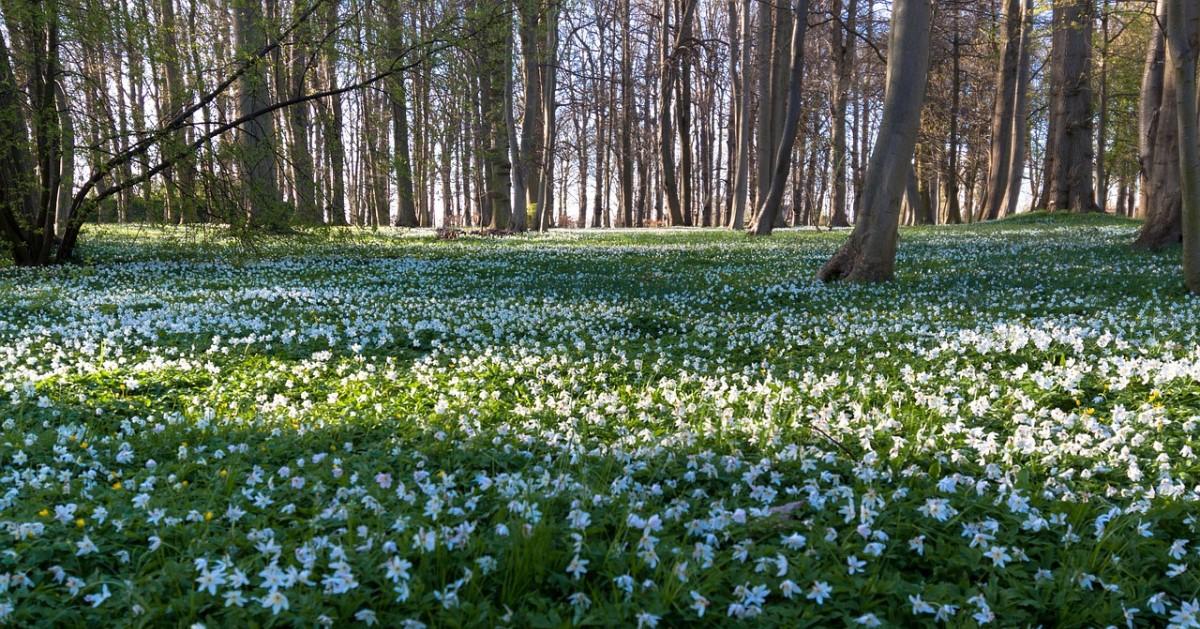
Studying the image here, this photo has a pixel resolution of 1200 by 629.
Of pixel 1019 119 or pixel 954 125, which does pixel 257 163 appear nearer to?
pixel 1019 119

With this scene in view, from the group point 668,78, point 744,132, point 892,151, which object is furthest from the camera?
point 668,78

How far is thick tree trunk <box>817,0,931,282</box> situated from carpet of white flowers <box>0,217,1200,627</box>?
287cm

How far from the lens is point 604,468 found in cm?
375

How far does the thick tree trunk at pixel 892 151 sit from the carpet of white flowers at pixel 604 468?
113 inches

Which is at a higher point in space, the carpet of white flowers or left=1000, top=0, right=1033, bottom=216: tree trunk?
left=1000, top=0, right=1033, bottom=216: tree trunk

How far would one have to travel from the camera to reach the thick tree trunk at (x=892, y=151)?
10609mm

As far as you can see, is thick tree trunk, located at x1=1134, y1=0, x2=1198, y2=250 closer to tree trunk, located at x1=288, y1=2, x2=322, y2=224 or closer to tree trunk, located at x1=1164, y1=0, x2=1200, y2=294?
tree trunk, located at x1=1164, y1=0, x2=1200, y2=294

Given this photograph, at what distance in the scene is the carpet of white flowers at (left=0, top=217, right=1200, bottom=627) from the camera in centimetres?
262

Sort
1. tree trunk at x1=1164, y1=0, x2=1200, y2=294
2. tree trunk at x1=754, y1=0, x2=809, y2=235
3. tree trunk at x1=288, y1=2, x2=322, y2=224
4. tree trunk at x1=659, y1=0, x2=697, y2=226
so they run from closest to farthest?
1. tree trunk at x1=1164, y1=0, x2=1200, y2=294
2. tree trunk at x1=288, y1=2, x2=322, y2=224
3. tree trunk at x1=754, y1=0, x2=809, y2=235
4. tree trunk at x1=659, y1=0, x2=697, y2=226

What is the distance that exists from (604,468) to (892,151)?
29.7 ft

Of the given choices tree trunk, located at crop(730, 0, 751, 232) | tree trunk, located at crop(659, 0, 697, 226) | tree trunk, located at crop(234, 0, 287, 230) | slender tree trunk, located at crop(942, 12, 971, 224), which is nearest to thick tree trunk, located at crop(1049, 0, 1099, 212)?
slender tree trunk, located at crop(942, 12, 971, 224)

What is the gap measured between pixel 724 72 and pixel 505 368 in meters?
45.5

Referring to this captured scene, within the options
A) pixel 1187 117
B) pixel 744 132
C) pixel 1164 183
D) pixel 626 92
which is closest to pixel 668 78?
pixel 626 92

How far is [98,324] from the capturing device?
791 cm
